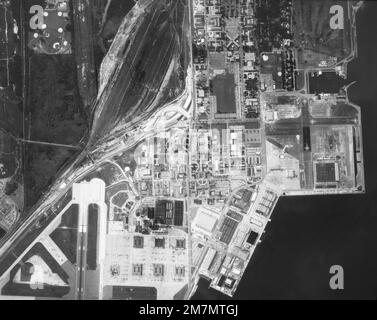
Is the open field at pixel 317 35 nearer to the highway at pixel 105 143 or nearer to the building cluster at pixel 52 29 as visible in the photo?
the highway at pixel 105 143

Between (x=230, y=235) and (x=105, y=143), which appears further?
(x=105, y=143)

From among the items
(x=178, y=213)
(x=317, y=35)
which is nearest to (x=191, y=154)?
(x=178, y=213)

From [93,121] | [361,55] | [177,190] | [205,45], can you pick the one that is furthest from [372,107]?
[93,121]

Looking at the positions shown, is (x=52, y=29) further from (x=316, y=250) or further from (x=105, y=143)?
(x=316, y=250)

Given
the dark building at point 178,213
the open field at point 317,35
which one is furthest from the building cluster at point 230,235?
the open field at point 317,35

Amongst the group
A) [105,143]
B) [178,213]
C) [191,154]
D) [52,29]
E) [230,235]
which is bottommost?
[230,235]

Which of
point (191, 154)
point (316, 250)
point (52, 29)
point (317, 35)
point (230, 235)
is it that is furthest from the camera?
point (52, 29)
